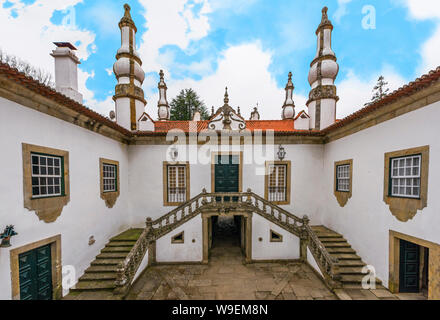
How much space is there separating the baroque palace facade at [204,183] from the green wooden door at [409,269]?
4cm

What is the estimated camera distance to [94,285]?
578cm

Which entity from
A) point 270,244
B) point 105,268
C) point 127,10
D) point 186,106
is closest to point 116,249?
point 105,268

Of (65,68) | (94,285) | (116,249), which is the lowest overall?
(94,285)

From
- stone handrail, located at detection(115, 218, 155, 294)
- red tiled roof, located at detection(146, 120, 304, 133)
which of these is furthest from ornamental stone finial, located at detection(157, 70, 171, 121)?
stone handrail, located at detection(115, 218, 155, 294)

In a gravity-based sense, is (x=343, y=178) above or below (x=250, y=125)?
below

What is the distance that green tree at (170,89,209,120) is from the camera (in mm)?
27531

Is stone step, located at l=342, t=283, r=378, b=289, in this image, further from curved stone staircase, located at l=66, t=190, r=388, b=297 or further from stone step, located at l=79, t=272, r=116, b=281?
→ stone step, located at l=79, t=272, r=116, b=281

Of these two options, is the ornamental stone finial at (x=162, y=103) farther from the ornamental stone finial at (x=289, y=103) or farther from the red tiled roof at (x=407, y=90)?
the red tiled roof at (x=407, y=90)

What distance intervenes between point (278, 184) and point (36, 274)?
956 cm

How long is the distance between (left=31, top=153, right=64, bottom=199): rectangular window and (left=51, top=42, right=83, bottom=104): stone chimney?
322 centimetres

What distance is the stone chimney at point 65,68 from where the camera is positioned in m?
6.80

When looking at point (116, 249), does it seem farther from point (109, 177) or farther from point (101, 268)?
point (109, 177)

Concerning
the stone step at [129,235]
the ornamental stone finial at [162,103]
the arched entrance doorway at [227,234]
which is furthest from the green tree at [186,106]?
the stone step at [129,235]

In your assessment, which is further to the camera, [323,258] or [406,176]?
[323,258]
